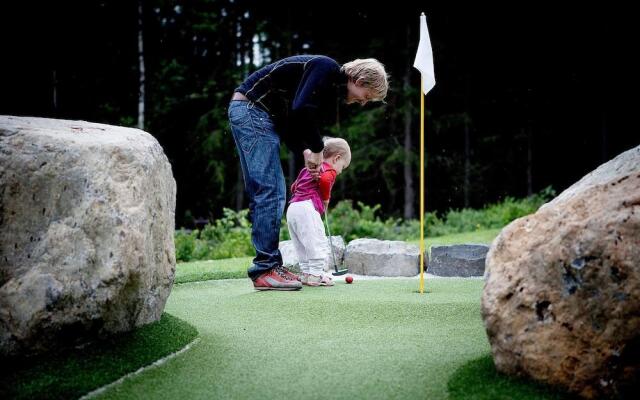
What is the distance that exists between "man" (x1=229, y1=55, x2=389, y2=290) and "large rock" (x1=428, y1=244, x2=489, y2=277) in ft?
8.51

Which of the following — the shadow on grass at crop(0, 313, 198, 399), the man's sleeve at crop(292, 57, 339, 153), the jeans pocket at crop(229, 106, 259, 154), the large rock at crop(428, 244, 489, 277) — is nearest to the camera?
the shadow on grass at crop(0, 313, 198, 399)

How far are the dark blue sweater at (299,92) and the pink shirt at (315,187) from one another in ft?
2.16

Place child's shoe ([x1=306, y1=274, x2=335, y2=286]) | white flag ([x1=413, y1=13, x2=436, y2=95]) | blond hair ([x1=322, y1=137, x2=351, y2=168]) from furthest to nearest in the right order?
blond hair ([x1=322, y1=137, x2=351, y2=168]) < child's shoe ([x1=306, y1=274, x2=335, y2=286]) < white flag ([x1=413, y1=13, x2=436, y2=95])

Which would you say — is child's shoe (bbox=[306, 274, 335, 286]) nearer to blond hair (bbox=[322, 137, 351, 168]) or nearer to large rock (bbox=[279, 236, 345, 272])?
blond hair (bbox=[322, 137, 351, 168])

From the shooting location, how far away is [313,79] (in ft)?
13.9

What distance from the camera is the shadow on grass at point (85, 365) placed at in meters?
2.19

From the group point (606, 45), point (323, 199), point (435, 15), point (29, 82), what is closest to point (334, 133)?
point (435, 15)

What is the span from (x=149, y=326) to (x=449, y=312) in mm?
1837

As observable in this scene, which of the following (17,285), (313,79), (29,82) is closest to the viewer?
(17,285)

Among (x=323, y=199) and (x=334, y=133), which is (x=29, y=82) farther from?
(x=334, y=133)

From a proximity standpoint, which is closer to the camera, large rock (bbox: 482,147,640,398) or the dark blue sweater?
large rock (bbox: 482,147,640,398)

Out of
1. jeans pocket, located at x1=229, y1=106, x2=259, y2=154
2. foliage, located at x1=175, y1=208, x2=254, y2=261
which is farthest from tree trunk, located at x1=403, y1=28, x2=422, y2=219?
jeans pocket, located at x1=229, y1=106, x2=259, y2=154

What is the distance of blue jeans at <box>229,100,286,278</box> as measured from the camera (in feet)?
14.7

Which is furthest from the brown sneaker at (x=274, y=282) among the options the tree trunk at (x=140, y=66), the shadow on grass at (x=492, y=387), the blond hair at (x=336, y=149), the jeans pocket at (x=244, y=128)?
the tree trunk at (x=140, y=66)
